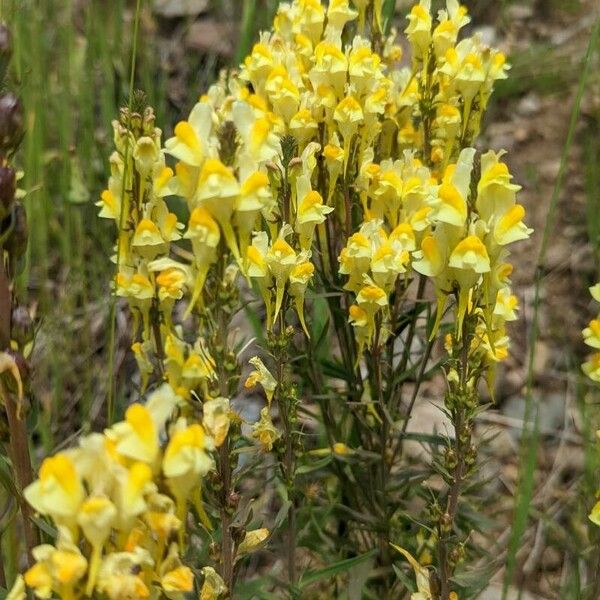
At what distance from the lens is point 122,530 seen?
886 millimetres

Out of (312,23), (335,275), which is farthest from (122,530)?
(312,23)

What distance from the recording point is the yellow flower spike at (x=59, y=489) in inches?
33.3

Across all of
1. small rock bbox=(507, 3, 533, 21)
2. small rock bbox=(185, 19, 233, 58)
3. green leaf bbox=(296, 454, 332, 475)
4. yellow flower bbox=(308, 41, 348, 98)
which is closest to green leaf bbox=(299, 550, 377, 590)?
green leaf bbox=(296, 454, 332, 475)

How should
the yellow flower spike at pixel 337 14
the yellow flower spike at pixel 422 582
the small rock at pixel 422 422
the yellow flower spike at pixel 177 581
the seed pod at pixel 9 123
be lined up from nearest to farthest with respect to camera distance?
the yellow flower spike at pixel 177 581 → the seed pod at pixel 9 123 → the yellow flower spike at pixel 422 582 → the yellow flower spike at pixel 337 14 → the small rock at pixel 422 422

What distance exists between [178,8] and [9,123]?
2.84 metres

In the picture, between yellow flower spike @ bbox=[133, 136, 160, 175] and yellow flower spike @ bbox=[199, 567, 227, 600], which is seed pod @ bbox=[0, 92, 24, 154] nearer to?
yellow flower spike @ bbox=[133, 136, 160, 175]

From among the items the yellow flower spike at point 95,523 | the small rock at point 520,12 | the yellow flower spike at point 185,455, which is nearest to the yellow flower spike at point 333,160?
the yellow flower spike at point 185,455

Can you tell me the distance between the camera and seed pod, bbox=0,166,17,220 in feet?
3.53

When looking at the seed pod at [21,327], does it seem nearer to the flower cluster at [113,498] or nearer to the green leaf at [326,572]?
the flower cluster at [113,498]

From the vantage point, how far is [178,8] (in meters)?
3.73

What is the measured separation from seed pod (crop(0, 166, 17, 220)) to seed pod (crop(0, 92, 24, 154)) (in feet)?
0.11

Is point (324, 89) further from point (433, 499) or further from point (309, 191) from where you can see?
point (433, 499)

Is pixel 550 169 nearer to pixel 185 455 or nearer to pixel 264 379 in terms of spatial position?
pixel 264 379

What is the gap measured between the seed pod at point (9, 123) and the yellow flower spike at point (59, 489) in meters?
0.44
